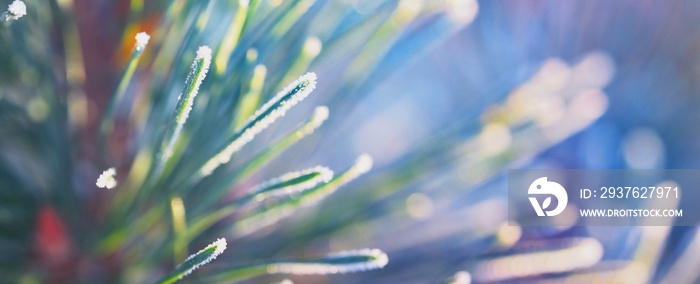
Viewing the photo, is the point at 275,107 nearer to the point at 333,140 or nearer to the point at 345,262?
the point at 345,262

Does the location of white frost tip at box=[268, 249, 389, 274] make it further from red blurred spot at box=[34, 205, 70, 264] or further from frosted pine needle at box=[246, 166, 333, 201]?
red blurred spot at box=[34, 205, 70, 264]

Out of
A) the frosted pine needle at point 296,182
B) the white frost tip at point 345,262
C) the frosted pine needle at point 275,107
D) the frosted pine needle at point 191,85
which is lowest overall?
the white frost tip at point 345,262

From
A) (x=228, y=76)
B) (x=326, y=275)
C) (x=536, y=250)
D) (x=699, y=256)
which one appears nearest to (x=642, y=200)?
(x=699, y=256)

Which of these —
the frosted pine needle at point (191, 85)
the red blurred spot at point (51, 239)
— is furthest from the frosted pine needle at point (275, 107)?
the red blurred spot at point (51, 239)

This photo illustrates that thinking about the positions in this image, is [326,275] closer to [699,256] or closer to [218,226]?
[218,226]

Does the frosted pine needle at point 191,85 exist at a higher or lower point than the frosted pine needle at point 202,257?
higher

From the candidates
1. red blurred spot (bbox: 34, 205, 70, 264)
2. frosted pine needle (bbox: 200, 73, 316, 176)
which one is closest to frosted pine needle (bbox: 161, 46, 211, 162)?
frosted pine needle (bbox: 200, 73, 316, 176)

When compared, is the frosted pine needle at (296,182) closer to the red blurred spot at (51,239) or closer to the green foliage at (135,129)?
the green foliage at (135,129)

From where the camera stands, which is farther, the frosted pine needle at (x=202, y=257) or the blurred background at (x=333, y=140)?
the blurred background at (x=333, y=140)
